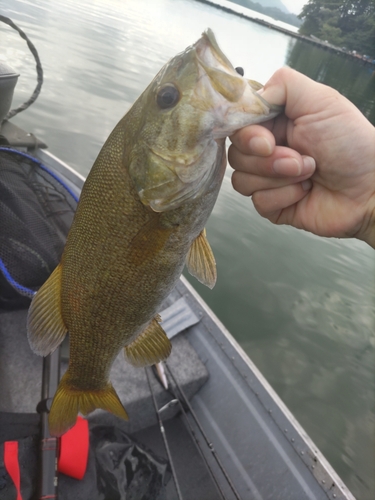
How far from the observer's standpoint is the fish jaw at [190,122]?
4.24 feet

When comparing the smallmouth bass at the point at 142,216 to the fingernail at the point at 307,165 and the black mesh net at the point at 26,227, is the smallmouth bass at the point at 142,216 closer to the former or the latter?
the fingernail at the point at 307,165

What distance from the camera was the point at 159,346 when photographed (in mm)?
1876

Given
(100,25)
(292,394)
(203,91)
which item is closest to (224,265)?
(292,394)

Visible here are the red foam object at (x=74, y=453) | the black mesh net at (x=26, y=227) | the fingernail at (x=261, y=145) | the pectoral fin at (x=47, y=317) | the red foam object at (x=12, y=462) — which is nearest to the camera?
the fingernail at (x=261, y=145)

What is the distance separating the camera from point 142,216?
1482 mm

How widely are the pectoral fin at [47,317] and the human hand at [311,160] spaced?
3.25 feet

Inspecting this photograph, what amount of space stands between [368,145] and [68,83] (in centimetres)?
1359

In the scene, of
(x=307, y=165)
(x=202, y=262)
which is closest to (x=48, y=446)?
(x=202, y=262)

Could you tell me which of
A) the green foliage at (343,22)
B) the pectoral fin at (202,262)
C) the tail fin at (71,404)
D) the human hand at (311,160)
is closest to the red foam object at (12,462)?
the tail fin at (71,404)

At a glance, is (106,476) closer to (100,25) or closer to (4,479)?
(4,479)

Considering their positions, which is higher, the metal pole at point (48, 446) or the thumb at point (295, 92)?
the thumb at point (295, 92)

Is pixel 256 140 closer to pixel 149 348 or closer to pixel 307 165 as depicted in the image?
pixel 307 165

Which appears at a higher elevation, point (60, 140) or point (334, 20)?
point (334, 20)

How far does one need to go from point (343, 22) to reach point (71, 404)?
369 ft
